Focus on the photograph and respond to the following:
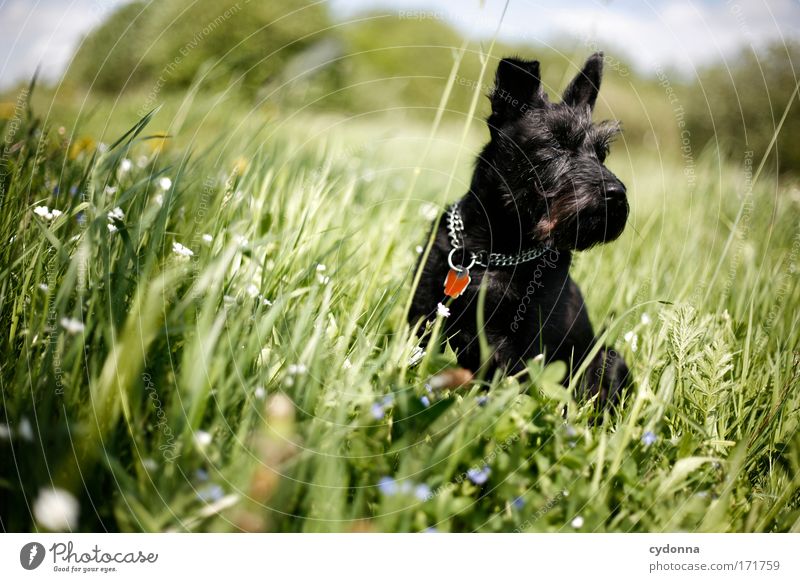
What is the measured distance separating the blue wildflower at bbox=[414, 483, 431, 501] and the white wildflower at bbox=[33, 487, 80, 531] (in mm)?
1100

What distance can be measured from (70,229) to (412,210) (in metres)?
2.79

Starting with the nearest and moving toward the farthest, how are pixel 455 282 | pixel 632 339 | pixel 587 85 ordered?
pixel 455 282 < pixel 632 339 < pixel 587 85

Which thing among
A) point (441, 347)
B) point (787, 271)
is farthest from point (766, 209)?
point (441, 347)

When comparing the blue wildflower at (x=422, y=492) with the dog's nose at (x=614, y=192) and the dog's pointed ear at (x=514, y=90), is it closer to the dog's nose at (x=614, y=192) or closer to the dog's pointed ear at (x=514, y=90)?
the dog's nose at (x=614, y=192)

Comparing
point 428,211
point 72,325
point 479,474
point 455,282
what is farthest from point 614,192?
point 72,325

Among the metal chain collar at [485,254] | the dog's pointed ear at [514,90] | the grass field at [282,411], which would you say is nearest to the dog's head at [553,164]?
the dog's pointed ear at [514,90]

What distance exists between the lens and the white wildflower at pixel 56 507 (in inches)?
66.5

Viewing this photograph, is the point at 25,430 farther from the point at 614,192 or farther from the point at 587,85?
the point at 587,85

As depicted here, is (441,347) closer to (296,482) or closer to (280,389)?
(280,389)

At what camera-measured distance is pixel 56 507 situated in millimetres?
1700

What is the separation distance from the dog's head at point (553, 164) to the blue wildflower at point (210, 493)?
2374 millimetres

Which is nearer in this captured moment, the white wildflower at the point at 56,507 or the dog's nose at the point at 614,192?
the white wildflower at the point at 56,507

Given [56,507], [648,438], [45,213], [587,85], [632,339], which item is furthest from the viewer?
[587,85]

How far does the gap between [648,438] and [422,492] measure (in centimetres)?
98
